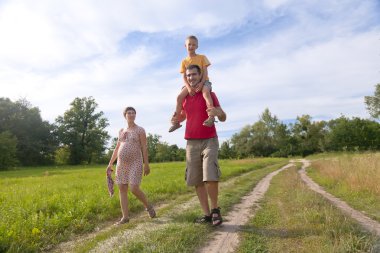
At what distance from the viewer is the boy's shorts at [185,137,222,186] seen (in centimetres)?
519

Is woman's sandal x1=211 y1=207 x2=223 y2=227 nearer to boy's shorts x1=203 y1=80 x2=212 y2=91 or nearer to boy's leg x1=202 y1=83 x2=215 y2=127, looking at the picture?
boy's leg x1=202 y1=83 x2=215 y2=127

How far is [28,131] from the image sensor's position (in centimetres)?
7244

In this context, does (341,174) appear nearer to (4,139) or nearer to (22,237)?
(22,237)

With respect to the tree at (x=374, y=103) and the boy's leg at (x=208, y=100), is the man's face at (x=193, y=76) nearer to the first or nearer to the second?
the boy's leg at (x=208, y=100)

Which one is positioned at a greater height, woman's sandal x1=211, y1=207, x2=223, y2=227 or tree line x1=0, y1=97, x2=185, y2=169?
tree line x1=0, y1=97, x2=185, y2=169

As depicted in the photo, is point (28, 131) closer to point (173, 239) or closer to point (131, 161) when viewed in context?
point (131, 161)

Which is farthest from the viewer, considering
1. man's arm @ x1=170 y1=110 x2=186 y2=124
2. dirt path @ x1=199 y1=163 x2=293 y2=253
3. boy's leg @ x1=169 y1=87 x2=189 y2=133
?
man's arm @ x1=170 y1=110 x2=186 y2=124

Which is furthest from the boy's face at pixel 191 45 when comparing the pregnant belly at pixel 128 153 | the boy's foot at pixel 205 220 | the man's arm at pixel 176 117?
the boy's foot at pixel 205 220

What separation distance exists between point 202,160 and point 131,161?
1.71m

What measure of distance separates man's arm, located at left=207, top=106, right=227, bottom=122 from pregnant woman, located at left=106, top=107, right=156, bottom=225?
2000mm

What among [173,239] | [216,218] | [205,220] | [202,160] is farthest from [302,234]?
[202,160]

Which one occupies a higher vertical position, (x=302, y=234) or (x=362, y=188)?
(x=362, y=188)

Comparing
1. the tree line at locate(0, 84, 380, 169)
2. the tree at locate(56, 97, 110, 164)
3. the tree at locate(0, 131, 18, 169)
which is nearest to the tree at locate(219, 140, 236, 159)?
the tree line at locate(0, 84, 380, 169)

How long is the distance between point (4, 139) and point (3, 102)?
21.2m
